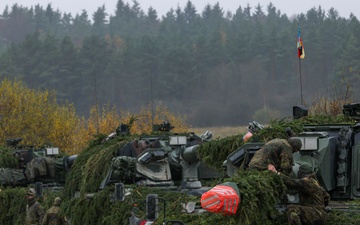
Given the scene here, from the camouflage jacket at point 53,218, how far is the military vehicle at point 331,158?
5689 mm

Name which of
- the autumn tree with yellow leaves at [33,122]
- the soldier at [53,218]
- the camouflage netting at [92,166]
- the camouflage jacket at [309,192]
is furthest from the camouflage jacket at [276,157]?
the autumn tree with yellow leaves at [33,122]

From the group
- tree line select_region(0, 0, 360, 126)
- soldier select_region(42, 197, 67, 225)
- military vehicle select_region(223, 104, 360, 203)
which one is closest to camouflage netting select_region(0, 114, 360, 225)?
soldier select_region(42, 197, 67, 225)

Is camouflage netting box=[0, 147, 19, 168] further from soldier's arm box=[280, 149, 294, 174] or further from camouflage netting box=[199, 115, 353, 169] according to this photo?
soldier's arm box=[280, 149, 294, 174]

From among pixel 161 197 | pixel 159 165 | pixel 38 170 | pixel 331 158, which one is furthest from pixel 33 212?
pixel 331 158

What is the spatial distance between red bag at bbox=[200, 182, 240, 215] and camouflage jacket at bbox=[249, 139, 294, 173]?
152cm

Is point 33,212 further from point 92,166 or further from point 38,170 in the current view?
point 38,170

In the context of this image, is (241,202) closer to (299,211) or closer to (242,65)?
(299,211)

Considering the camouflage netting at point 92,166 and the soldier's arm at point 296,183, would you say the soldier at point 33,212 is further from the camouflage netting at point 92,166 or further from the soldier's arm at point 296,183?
the soldier's arm at point 296,183

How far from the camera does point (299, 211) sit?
10.1 m

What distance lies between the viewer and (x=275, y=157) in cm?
1070

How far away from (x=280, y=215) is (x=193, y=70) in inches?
2366

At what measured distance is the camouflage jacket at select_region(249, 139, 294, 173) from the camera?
10.6 metres

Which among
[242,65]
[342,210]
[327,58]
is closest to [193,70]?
[242,65]

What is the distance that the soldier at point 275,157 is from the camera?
34.8 ft
